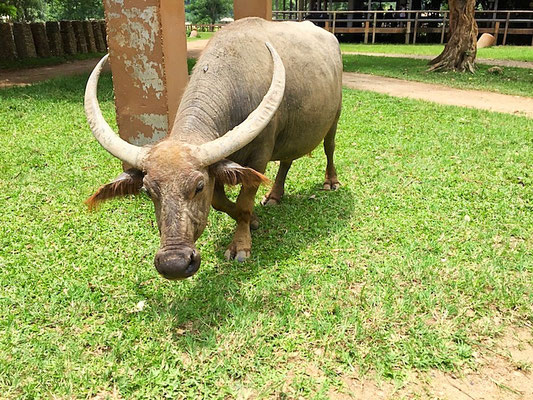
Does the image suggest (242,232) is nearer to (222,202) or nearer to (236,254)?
(236,254)

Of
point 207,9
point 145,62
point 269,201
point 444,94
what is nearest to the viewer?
point 145,62

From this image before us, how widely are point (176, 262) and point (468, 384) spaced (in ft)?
5.94

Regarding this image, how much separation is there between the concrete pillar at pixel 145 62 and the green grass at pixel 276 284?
0.86 m

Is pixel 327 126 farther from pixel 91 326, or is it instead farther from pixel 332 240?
pixel 91 326

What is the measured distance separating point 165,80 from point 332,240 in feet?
8.08

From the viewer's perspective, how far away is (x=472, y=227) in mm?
4273

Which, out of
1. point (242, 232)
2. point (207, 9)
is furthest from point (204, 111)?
point (207, 9)

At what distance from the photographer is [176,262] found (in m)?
2.55

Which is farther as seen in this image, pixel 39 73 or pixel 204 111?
pixel 39 73

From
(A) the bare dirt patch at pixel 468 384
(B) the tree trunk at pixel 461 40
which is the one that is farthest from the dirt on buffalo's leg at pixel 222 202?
(B) the tree trunk at pixel 461 40

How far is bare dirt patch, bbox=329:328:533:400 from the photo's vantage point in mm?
2457

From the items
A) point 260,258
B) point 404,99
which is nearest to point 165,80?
point 260,258

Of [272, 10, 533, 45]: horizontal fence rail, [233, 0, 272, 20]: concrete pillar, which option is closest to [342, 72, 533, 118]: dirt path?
[233, 0, 272, 20]: concrete pillar

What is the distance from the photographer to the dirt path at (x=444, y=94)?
374 inches
